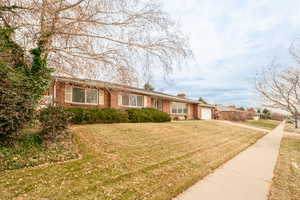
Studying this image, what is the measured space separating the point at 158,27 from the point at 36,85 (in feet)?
18.2

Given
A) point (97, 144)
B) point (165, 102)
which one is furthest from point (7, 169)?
point (165, 102)

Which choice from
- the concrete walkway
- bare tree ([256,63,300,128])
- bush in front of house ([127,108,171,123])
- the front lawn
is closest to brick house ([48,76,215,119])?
bush in front of house ([127,108,171,123])

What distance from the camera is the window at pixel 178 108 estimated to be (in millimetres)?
23605

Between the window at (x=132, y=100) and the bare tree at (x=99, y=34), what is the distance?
9.54m

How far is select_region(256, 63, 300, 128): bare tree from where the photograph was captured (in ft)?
30.1

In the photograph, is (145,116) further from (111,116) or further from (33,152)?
(33,152)

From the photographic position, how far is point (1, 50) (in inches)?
203

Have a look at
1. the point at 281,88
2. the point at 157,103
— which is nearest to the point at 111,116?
the point at 157,103

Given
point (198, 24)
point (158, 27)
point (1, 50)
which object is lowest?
point (1, 50)

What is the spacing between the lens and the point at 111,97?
1495 centimetres

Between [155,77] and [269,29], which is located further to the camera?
[269,29]

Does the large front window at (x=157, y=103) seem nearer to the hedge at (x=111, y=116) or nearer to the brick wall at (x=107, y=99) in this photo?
the brick wall at (x=107, y=99)

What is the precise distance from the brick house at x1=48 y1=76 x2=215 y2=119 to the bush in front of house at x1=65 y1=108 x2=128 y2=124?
1141mm

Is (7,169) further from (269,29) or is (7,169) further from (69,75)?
(269,29)
